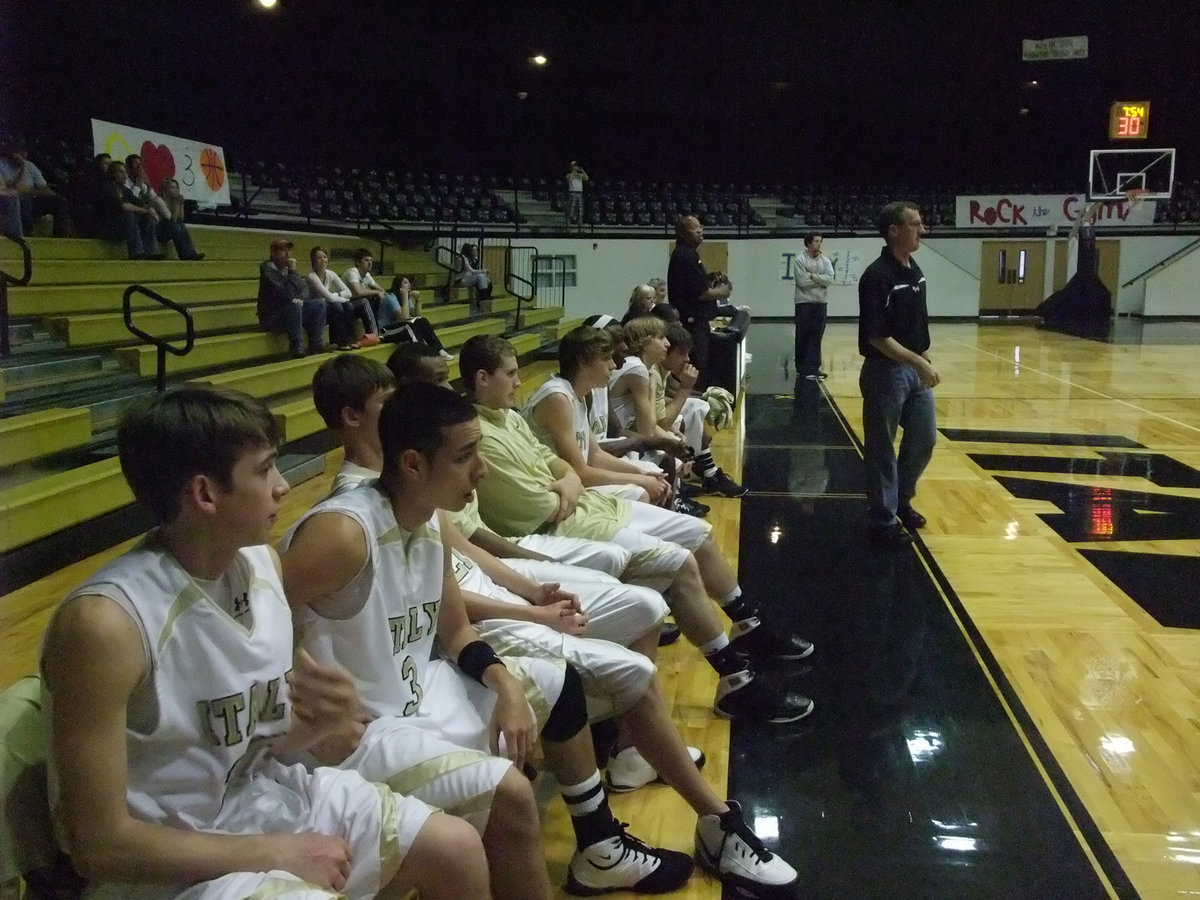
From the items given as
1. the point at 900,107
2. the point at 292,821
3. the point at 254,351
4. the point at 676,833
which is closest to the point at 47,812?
the point at 292,821

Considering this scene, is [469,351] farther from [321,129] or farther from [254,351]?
[321,129]

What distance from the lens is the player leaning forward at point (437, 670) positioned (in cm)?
165

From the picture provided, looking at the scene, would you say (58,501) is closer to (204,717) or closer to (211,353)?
(211,353)

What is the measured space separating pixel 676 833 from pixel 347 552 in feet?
3.69

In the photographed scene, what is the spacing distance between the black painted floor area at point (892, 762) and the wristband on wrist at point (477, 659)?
0.86 meters

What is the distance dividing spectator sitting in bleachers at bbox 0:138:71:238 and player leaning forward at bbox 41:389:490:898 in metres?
5.74

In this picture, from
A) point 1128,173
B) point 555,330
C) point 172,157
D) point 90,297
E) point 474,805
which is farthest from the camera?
point 1128,173

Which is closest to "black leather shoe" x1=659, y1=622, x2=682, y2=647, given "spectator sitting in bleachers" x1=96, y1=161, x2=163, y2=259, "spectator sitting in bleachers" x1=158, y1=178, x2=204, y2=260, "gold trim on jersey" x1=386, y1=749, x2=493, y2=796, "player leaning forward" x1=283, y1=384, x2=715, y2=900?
"player leaning forward" x1=283, y1=384, x2=715, y2=900

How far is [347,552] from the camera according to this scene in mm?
1672

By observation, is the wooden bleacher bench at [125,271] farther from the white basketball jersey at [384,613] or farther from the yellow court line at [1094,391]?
the yellow court line at [1094,391]

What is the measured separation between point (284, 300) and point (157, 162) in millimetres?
3383

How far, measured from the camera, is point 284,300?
755 cm

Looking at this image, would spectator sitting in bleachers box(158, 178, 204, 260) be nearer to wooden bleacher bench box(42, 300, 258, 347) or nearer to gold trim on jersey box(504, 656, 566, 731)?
wooden bleacher bench box(42, 300, 258, 347)

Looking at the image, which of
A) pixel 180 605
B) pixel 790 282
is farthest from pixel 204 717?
pixel 790 282
